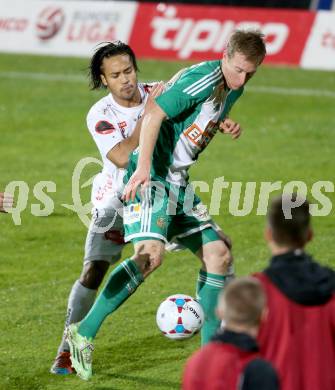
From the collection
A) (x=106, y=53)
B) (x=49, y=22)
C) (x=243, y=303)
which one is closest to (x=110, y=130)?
(x=106, y=53)

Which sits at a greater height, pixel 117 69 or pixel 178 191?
pixel 117 69

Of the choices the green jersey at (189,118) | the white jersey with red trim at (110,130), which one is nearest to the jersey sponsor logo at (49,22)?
the white jersey with red trim at (110,130)

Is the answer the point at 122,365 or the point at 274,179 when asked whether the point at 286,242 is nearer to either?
the point at 122,365

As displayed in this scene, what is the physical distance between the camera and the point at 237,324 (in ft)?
14.8

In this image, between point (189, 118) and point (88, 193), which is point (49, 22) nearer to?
point (88, 193)

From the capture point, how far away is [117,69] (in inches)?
321

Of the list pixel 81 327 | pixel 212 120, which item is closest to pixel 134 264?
pixel 81 327

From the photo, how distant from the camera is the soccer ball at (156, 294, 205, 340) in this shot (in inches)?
298

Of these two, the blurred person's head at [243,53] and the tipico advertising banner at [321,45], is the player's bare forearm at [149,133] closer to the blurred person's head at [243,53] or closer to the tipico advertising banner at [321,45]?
the blurred person's head at [243,53]

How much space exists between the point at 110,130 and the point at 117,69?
47cm

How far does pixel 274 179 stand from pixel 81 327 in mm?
7527

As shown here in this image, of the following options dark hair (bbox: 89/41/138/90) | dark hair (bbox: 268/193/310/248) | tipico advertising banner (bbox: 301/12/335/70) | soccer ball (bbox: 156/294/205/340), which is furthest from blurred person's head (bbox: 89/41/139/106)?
tipico advertising banner (bbox: 301/12/335/70)

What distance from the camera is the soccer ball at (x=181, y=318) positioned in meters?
7.58

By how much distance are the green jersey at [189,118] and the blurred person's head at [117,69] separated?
52 centimetres
